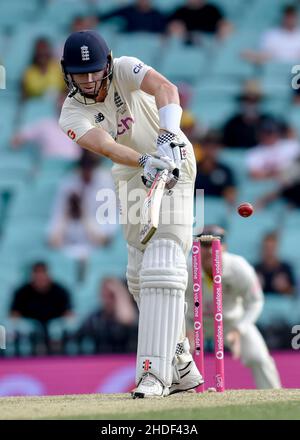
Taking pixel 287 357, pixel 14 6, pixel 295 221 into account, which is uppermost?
pixel 14 6

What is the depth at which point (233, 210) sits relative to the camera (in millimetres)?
11000

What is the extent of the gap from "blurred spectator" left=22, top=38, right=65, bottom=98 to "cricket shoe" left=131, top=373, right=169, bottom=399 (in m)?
6.86

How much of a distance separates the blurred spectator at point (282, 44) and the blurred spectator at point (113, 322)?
344 cm

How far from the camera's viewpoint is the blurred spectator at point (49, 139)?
447 inches

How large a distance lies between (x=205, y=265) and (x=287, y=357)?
4.05 ft

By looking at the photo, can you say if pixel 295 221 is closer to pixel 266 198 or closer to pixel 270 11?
pixel 266 198

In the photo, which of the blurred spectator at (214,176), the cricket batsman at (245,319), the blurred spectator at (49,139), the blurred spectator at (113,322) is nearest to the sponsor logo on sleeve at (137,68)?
the cricket batsman at (245,319)

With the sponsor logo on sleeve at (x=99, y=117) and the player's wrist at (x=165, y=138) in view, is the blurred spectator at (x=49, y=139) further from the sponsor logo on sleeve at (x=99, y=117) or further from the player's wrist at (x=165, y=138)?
the player's wrist at (x=165, y=138)

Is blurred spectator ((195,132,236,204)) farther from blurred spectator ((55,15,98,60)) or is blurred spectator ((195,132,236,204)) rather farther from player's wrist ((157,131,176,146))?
player's wrist ((157,131,176,146))

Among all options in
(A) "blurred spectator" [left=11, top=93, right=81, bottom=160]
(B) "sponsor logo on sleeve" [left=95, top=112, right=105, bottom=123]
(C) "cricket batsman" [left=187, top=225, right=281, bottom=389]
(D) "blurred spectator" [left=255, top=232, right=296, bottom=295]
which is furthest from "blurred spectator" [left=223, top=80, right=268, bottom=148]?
(B) "sponsor logo on sleeve" [left=95, top=112, right=105, bottom=123]

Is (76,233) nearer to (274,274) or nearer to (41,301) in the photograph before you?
(41,301)

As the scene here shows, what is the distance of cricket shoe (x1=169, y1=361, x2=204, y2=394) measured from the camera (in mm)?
5703
